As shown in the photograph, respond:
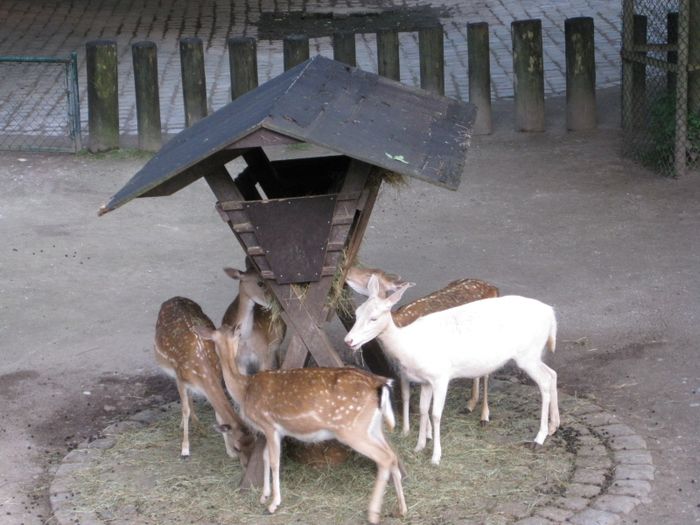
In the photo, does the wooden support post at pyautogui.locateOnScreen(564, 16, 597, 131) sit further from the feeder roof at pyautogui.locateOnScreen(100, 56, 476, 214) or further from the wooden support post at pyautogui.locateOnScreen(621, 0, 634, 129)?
the feeder roof at pyautogui.locateOnScreen(100, 56, 476, 214)

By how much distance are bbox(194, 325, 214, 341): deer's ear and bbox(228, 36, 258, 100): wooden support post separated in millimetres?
6227

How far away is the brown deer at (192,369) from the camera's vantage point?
252 inches

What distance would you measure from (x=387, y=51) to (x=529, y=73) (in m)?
1.40

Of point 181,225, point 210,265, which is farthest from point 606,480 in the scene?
point 181,225

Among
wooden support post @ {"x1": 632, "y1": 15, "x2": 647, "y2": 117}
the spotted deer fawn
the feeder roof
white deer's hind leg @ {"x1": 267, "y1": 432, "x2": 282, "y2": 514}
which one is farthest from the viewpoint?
wooden support post @ {"x1": 632, "y1": 15, "x2": 647, "y2": 117}

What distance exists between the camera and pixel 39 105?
527 inches

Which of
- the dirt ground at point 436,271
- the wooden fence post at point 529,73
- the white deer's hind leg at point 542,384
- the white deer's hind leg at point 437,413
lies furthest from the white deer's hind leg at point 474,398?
the wooden fence post at point 529,73

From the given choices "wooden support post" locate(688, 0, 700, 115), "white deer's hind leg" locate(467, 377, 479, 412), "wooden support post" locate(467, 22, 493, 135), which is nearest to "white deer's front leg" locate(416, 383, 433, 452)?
"white deer's hind leg" locate(467, 377, 479, 412)

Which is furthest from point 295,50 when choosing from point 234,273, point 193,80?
point 234,273

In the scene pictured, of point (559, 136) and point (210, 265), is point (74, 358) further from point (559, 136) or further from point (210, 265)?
point (559, 136)

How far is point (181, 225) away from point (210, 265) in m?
0.99

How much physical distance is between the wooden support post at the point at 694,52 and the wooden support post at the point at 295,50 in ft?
11.8

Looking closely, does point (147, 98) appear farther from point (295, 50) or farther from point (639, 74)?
point (639, 74)

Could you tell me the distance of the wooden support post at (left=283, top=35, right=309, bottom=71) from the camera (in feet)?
40.3
